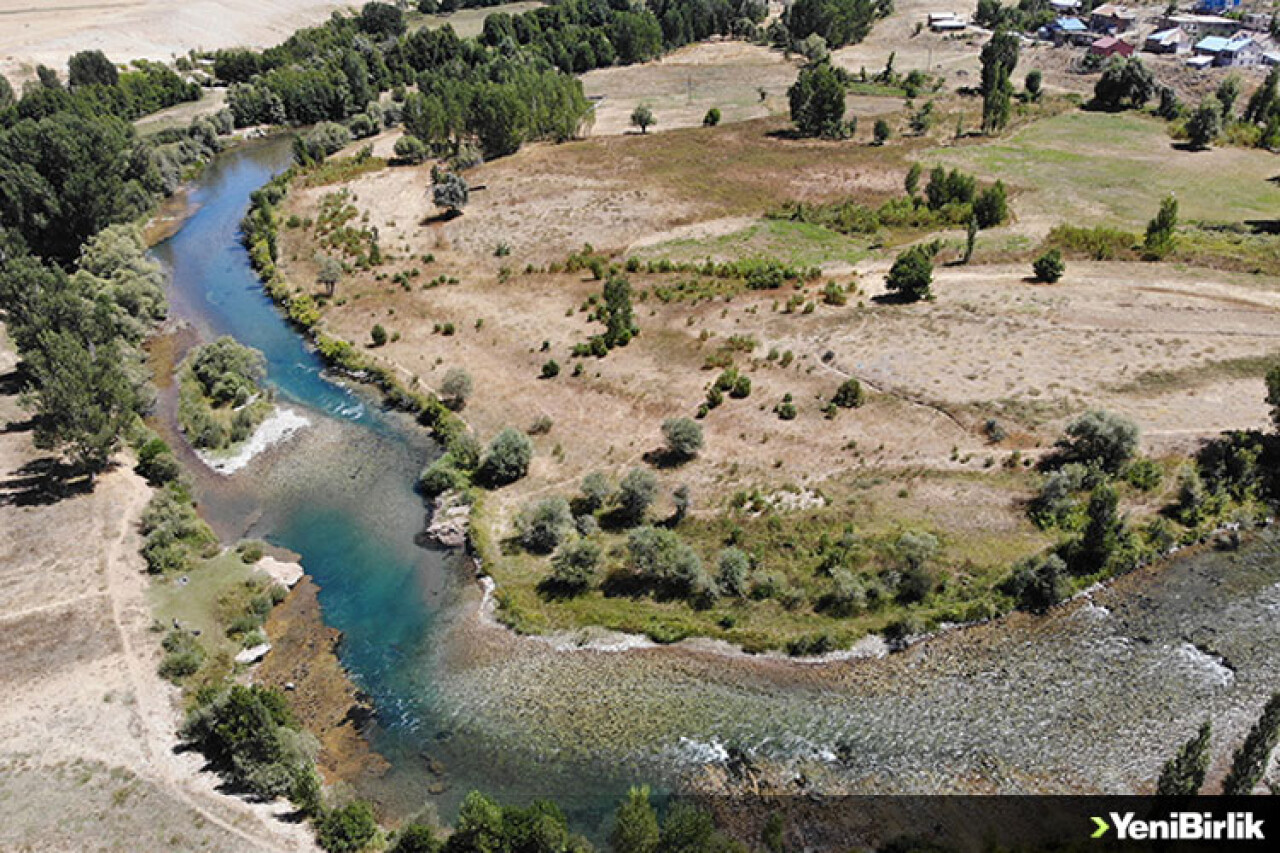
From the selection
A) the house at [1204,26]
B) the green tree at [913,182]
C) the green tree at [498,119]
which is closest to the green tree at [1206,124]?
the green tree at [913,182]

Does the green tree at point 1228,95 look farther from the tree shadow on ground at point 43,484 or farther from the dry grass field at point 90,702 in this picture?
the tree shadow on ground at point 43,484

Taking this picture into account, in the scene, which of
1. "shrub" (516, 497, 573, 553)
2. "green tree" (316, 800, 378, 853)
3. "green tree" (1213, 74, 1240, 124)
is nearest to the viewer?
"green tree" (316, 800, 378, 853)

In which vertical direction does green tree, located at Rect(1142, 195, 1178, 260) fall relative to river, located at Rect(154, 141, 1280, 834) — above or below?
above

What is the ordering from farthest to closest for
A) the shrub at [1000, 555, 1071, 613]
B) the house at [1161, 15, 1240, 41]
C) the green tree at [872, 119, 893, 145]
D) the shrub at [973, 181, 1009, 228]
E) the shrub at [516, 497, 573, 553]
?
the house at [1161, 15, 1240, 41] < the green tree at [872, 119, 893, 145] < the shrub at [973, 181, 1009, 228] < the shrub at [516, 497, 573, 553] < the shrub at [1000, 555, 1071, 613]

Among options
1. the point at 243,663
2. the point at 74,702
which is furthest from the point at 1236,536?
the point at 74,702

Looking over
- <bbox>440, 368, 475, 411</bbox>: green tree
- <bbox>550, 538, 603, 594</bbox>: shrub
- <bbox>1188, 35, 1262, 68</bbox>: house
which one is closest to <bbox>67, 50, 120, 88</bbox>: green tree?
<bbox>440, 368, 475, 411</bbox>: green tree

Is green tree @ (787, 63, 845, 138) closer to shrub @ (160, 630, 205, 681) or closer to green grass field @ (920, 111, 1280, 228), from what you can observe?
green grass field @ (920, 111, 1280, 228)
